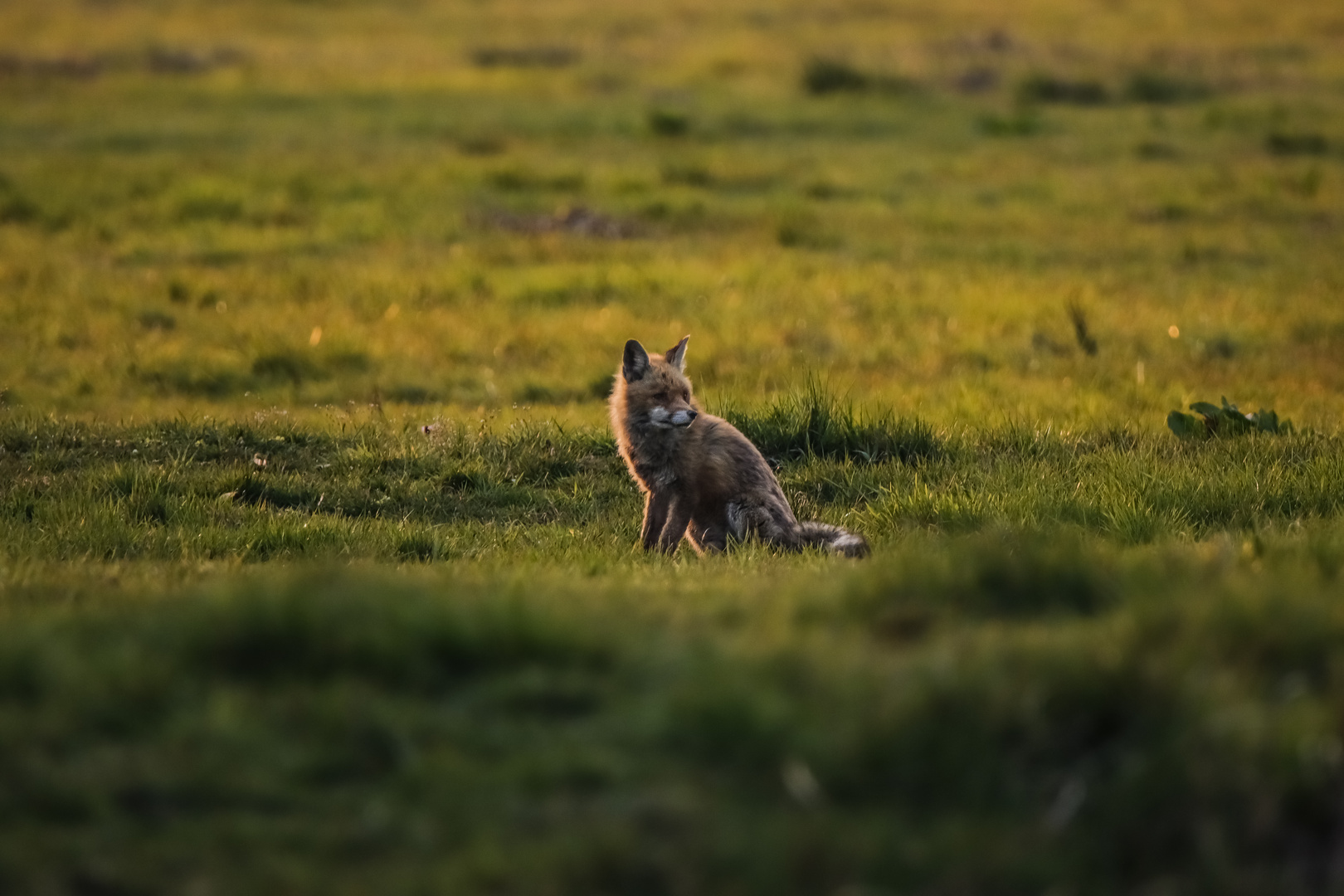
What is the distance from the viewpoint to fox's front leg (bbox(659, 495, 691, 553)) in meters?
7.96

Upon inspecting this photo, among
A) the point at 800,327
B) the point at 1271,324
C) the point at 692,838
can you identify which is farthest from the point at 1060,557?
the point at 1271,324

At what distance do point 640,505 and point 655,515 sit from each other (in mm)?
Answer: 937

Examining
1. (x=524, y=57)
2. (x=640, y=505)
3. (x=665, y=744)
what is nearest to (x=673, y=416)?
(x=640, y=505)

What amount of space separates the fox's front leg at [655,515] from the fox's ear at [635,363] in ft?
2.55

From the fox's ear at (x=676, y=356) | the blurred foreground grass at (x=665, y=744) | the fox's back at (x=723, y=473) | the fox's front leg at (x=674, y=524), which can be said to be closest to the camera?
the blurred foreground grass at (x=665, y=744)

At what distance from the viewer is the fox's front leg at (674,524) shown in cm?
796

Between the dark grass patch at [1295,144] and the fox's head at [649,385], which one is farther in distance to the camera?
the dark grass patch at [1295,144]

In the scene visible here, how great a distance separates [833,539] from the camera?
7684 millimetres

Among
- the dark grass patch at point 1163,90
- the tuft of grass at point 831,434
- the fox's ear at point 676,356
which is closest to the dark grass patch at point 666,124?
the dark grass patch at point 1163,90

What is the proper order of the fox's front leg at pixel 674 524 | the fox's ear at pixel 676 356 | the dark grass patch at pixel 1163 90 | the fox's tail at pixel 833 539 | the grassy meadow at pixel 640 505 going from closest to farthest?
the grassy meadow at pixel 640 505, the fox's tail at pixel 833 539, the fox's front leg at pixel 674 524, the fox's ear at pixel 676 356, the dark grass patch at pixel 1163 90

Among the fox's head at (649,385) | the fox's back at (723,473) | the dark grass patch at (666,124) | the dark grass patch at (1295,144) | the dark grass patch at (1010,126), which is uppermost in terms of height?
the dark grass patch at (666,124)

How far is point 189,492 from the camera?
8672 mm

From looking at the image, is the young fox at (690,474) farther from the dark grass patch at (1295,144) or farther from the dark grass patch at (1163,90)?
the dark grass patch at (1163,90)

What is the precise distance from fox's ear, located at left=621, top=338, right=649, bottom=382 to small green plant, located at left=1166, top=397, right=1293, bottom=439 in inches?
154
